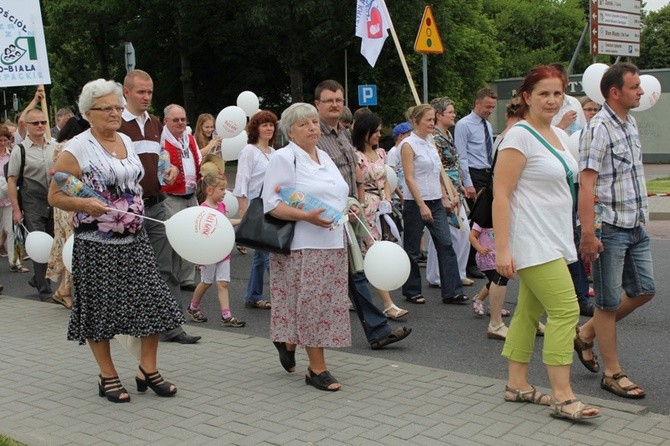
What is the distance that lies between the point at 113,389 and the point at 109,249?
0.84 m

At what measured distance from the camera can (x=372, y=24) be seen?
36.9 feet

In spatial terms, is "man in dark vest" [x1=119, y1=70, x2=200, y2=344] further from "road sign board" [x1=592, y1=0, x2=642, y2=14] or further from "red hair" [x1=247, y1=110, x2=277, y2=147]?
"road sign board" [x1=592, y1=0, x2=642, y2=14]

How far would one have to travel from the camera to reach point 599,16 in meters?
15.2

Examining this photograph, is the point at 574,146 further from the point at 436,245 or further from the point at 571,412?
the point at 571,412

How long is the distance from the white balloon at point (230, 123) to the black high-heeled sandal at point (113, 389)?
4822 millimetres

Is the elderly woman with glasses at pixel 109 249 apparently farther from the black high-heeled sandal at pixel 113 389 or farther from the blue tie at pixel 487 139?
the blue tie at pixel 487 139

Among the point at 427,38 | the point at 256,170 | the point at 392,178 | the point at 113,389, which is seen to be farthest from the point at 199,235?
the point at 427,38

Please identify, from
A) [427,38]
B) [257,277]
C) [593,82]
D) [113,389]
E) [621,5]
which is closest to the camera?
[113,389]

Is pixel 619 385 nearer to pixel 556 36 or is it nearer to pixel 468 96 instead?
pixel 468 96

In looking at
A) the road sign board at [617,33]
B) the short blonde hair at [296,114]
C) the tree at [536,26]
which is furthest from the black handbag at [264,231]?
the tree at [536,26]

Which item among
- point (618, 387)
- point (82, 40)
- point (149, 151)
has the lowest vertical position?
point (618, 387)

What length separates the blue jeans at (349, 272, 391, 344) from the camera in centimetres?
661

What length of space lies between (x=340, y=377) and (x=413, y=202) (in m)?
3.02

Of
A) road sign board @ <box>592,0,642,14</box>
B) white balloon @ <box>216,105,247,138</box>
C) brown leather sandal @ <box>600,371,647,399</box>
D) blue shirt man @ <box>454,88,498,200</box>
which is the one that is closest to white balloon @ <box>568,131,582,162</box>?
blue shirt man @ <box>454,88,498,200</box>
